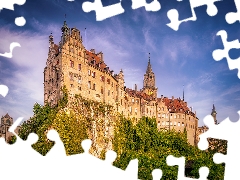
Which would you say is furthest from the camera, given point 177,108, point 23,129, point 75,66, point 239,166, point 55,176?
point 177,108

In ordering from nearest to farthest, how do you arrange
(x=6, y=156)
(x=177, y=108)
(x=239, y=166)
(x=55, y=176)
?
1. (x=239, y=166)
2. (x=55, y=176)
3. (x=6, y=156)
4. (x=177, y=108)

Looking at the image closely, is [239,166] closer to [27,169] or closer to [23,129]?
[27,169]

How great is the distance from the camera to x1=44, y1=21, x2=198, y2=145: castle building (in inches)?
661

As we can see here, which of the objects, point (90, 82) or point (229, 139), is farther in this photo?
point (90, 82)

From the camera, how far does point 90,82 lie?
1827cm

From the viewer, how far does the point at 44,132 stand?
14516 millimetres

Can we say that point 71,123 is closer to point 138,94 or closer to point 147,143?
point 147,143

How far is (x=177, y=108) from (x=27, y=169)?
81.8ft

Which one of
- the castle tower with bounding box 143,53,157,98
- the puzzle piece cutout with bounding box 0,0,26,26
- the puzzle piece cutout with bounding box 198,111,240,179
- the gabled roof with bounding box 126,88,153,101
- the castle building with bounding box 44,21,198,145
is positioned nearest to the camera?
the puzzle piece cutout with bounding box 198,111,240,179

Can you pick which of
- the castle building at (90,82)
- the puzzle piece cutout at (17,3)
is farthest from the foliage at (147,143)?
the puzzle piece cutout at (17,3)

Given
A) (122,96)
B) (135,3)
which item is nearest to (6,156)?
(135,3)
